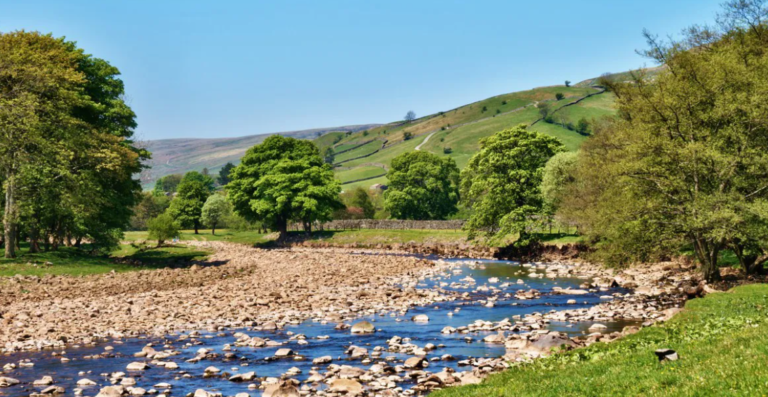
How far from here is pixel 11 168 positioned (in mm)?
40969

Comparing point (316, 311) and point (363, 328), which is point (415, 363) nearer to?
point (363, 328)

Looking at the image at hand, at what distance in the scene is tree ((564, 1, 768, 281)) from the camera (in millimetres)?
30984

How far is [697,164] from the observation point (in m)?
31.9

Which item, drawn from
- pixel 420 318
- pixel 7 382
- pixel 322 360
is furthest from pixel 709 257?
pixel 7 382

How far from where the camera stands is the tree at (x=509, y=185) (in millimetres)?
63394

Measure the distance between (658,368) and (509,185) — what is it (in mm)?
52500

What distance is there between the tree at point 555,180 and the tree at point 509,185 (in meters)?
0.87

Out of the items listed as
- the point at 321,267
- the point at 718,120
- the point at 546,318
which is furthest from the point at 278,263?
the point at 718,120

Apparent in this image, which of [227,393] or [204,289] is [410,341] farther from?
[204,289]

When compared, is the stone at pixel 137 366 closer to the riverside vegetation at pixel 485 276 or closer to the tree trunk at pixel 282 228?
the riverside vegetation at pixel 485 276

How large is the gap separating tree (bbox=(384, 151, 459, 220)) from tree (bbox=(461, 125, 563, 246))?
1919 inches

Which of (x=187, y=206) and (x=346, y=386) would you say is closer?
(x=346, y=386)

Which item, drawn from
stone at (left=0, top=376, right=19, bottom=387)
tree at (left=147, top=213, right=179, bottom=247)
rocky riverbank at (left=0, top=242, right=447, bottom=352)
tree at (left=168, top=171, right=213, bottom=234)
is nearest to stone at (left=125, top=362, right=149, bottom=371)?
stone at (left=0, top=376, right=19, bottom=387)

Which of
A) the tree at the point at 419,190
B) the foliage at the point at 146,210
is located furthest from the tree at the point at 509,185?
the foliage at the point at 146,210
